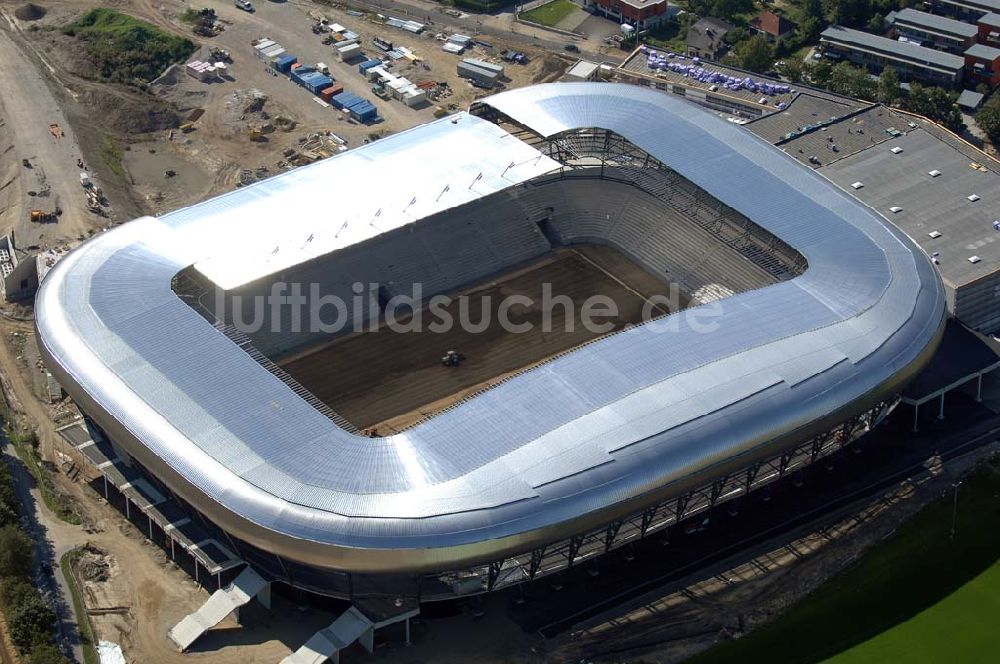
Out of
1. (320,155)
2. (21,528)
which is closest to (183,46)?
(320,155)

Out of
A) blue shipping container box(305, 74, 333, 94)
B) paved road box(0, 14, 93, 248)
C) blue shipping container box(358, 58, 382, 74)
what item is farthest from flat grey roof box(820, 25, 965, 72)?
paved road box(0, 14, 93, 248)

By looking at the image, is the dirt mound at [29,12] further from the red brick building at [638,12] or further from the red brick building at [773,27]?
the red brick building at [773,27]

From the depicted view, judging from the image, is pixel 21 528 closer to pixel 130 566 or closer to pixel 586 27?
pixel 130 566

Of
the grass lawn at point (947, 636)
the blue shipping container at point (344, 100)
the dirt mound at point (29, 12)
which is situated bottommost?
the dirt mound at point (29, 12)

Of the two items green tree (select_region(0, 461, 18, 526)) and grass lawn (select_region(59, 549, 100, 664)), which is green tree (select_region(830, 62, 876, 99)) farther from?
grass lawn (select_region(59, 549, 100, 664))

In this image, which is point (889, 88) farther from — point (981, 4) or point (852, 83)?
point (981, 4)

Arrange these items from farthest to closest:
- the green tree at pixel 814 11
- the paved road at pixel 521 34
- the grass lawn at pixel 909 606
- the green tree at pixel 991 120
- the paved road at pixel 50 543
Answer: the green tree at pixel 814 11, the paved road at pixel 521 34, the green tree at pixel 991 120, the paved road at pixel 50 543, the grass lawn at pixel 909 606

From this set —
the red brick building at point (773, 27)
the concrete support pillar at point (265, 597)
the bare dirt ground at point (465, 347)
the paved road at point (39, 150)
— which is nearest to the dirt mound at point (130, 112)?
the paved road at point (39, 150)
